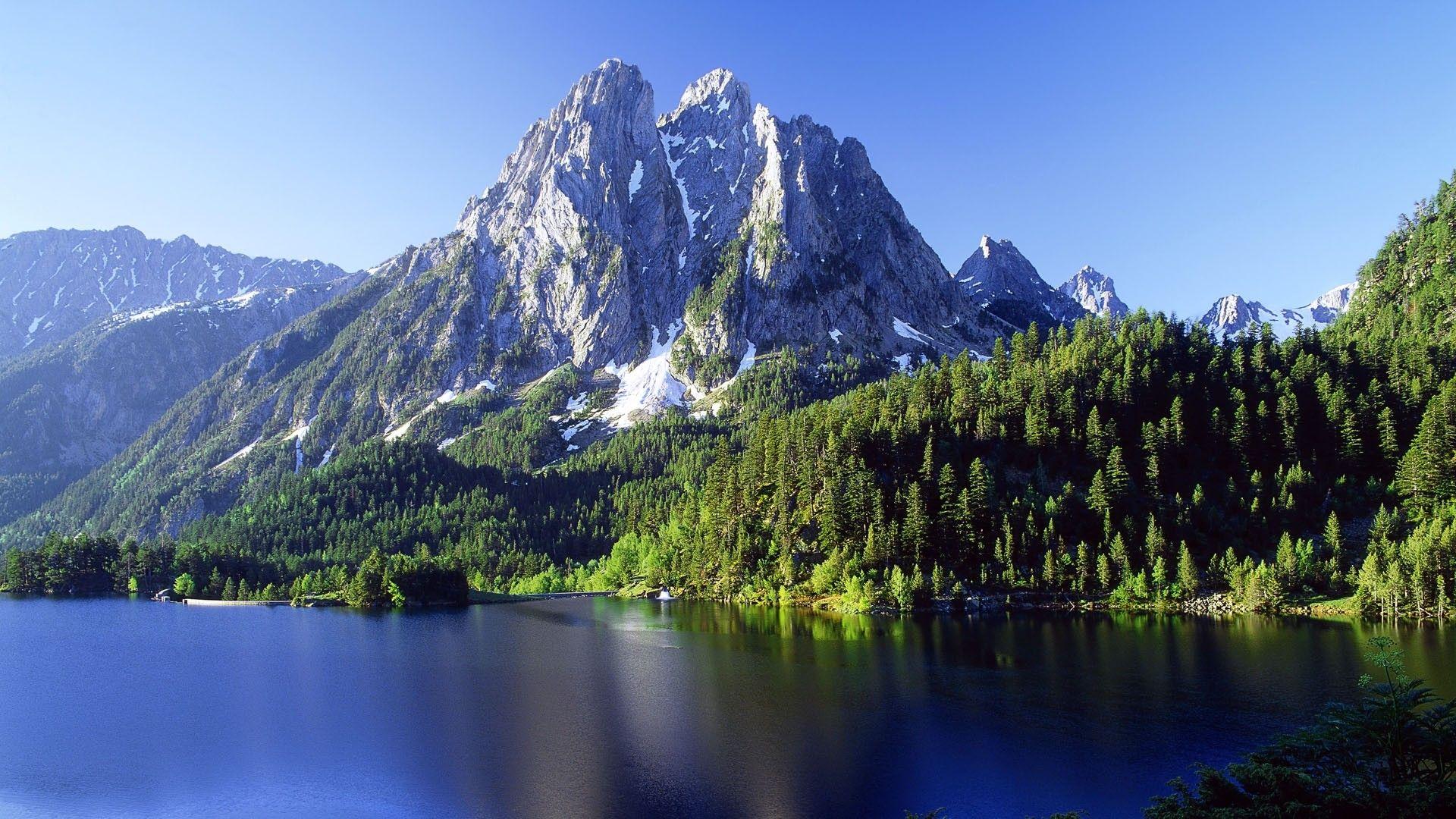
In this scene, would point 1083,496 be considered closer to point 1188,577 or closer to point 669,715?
point 1188,577

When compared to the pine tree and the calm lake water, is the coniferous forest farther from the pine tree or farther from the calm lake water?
the calm lake water

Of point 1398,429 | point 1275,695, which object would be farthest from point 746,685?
point 1398,429

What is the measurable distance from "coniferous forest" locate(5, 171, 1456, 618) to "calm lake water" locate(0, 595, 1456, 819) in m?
13.9

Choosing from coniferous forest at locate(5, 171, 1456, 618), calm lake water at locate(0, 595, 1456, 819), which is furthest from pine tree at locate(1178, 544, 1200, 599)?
calm lake water at locate(0, 595, 1456, 819)

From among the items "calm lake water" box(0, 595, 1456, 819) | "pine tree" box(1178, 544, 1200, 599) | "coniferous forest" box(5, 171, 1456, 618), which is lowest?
"calm lake water" box(0, 595, 1456, 819)

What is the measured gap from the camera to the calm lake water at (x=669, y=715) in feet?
139

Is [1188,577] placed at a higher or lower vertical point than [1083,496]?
lower

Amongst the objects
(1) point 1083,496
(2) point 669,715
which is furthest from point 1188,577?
(2) point 669,715

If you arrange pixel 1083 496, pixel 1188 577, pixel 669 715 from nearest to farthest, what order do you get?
pixel 669 715, pixel 1188 577, pixel 1083 496

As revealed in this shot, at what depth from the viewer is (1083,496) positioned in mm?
119500

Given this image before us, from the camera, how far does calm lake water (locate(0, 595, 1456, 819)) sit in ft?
139

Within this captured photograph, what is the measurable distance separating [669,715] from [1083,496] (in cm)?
8357

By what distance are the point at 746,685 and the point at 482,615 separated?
68.4 m

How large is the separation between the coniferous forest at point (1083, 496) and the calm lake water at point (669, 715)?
13917mm
